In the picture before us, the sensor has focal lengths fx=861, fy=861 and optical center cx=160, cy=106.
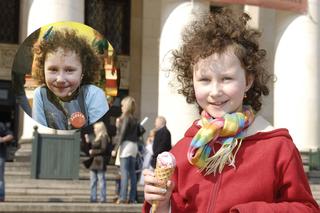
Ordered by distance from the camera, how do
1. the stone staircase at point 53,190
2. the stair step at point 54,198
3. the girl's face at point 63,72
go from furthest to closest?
the stair step at point 54,198 → the stone staircase at point 53,190 → the girl's face at point 63,72

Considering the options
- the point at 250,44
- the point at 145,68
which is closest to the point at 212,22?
the point at 250,44

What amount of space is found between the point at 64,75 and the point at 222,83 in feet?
3.70

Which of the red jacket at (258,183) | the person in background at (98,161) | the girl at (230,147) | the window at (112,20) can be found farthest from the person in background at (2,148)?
the window at (112,20)

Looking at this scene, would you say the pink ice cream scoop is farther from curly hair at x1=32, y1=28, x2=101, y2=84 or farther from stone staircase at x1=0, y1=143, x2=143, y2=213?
stone staircase at x1=0, y1=143, x2=143, y2=213

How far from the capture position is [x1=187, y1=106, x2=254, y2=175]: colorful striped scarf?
288 centimetres

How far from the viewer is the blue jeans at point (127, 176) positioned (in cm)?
1409

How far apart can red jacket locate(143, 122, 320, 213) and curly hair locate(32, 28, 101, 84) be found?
3.97 ft

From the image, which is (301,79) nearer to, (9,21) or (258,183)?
(9,21)

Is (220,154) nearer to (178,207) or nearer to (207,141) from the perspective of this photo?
(207,141)

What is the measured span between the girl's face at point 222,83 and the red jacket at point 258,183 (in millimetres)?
140

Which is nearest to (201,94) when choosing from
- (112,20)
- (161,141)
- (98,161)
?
(98,161)

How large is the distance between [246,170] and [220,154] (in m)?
0.11

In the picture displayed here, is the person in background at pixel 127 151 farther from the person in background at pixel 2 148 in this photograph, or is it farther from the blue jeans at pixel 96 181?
the person in background at pixel 2 148

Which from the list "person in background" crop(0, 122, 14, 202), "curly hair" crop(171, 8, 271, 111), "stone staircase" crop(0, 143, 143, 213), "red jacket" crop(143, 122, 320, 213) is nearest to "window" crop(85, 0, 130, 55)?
"stone staircase" crop(0, 143, 143, 213)
